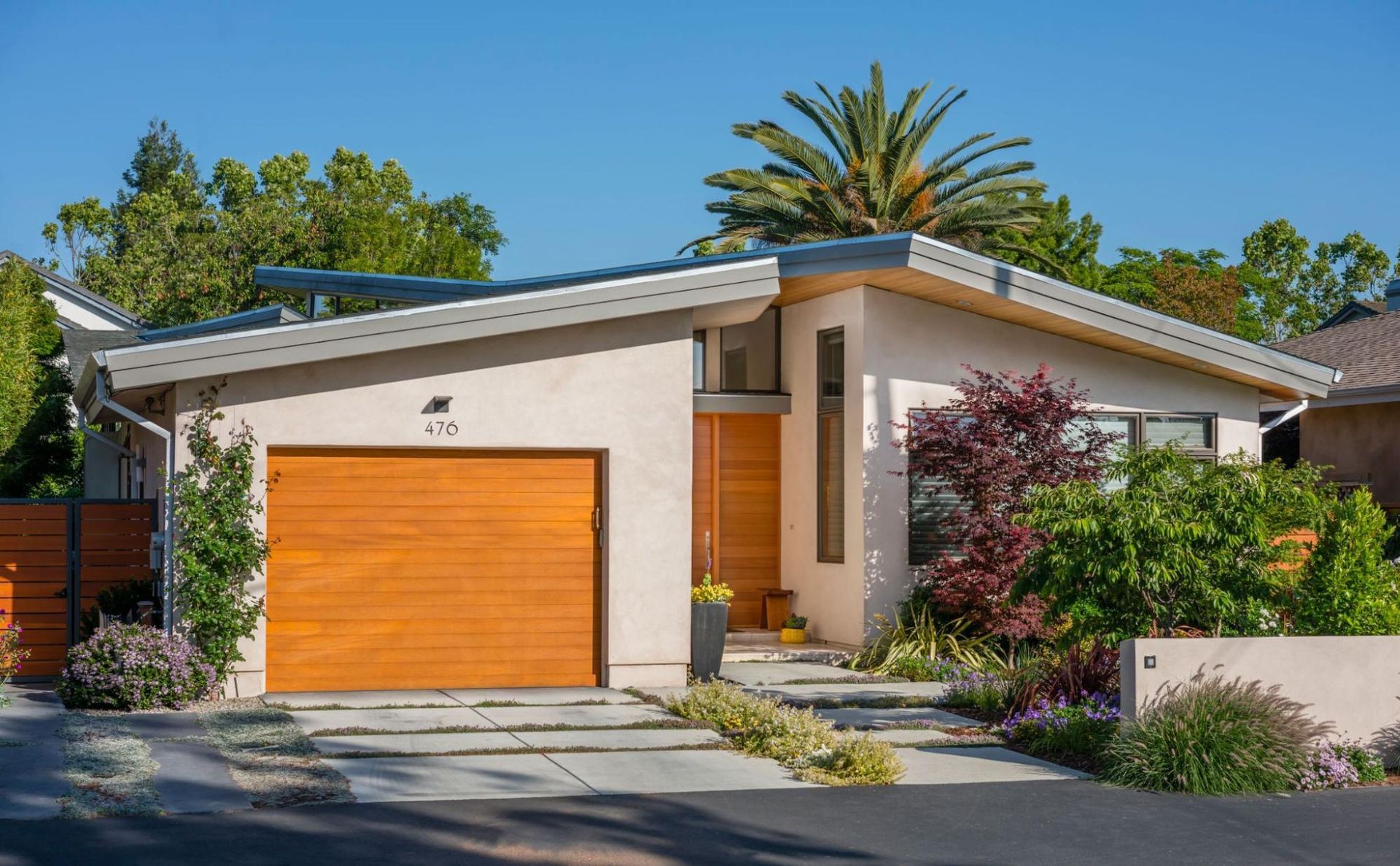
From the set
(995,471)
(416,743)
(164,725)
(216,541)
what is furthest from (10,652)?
(995,471)

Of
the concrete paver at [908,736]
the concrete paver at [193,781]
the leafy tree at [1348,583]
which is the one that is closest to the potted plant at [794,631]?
the concrete paver at [908,736]

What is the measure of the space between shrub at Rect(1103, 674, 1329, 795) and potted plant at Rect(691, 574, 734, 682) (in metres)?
4.94

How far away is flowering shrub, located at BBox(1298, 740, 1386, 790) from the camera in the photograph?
9805 mm

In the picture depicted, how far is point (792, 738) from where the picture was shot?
10.5 m

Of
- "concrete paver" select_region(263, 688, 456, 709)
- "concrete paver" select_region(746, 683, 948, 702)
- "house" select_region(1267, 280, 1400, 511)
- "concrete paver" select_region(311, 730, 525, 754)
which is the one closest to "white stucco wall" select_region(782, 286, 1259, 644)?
"concrete paver" select_region(746, 683, 948, 702)

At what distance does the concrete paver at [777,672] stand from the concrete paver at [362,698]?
320 centimetres

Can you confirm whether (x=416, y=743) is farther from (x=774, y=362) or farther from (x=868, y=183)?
(x=868, y=183)

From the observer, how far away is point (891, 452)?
1619 cm

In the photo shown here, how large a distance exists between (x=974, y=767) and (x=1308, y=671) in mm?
2563

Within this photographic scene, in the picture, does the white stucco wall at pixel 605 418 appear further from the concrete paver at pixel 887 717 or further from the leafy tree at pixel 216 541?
Answer: the concrete paver at pixel 887 717

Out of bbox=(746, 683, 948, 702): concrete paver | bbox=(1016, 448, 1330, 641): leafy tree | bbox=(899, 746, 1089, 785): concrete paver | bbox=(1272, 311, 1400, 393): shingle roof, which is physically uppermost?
bbox=(1272, 311, 1400, 393): shingle roof

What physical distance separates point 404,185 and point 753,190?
1164 inches

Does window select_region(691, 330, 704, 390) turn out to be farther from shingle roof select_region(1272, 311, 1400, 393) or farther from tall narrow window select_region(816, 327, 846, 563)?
shingle roof select_region(1272, 311, 1400, 393)

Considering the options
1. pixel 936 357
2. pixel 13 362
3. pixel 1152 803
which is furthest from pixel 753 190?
pixel 1152 803
